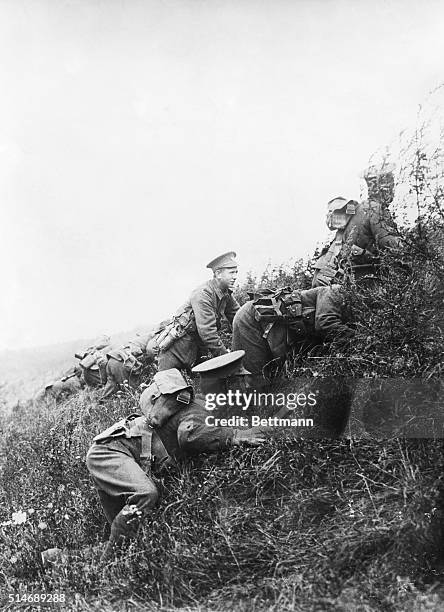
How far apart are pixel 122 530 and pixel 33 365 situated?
487cm

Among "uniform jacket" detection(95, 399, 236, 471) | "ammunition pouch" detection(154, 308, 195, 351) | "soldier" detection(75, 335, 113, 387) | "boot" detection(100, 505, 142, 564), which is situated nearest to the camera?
"boot" detection(100, 505, 142, 564)

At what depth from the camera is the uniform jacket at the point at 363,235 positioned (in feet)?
17.3

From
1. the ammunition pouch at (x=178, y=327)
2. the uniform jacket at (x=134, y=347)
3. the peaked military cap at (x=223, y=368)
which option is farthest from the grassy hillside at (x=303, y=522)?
the uniform jacket at (x=134, y=347)

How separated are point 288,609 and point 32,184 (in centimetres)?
412

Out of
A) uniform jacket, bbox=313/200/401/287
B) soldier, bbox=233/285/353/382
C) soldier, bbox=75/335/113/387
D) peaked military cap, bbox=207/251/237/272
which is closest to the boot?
soldier, bbox=233/285/353/382

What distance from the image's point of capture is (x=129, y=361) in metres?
7.29

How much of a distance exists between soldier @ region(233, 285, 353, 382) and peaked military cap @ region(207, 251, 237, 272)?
74 cm

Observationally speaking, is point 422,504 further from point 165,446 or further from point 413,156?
point 413,156

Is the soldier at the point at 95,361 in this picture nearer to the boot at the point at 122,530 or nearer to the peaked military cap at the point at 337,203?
the peaked military cap at the point at 337,203

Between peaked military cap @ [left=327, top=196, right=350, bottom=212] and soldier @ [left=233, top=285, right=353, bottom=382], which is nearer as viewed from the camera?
soldier @ [left=233, top=285, right=353, bottom=382]

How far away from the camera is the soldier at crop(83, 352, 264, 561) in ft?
13.0

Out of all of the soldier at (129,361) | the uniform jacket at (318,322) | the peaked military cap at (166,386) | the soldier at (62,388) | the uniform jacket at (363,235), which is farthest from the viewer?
the soldier at (62,388)

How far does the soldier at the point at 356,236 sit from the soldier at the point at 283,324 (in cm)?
36

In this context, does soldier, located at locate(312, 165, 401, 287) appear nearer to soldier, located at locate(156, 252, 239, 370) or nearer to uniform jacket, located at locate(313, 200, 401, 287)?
uniform jacket, located at locate(313, 200, 401, 287)
